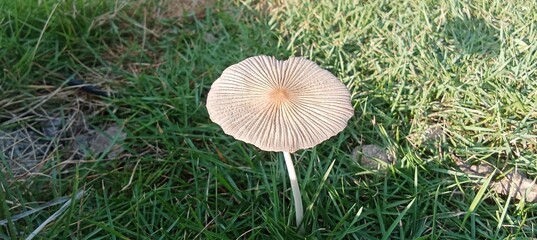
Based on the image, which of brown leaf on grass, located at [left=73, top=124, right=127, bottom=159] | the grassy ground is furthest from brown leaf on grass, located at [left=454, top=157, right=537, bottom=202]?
brown leaf on grass, located at [left=73, top=124, right=127, bottom=159]

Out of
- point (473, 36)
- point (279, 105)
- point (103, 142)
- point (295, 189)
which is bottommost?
point (103, 142)

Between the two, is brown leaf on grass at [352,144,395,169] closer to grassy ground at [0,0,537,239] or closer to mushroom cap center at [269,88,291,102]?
grassy ground at [0,0,537,239]

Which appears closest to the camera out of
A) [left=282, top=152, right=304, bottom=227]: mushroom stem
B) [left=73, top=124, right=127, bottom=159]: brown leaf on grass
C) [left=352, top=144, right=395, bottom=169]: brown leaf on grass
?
[left=282, top=152, right=304, bottom=227]: mushroom stem

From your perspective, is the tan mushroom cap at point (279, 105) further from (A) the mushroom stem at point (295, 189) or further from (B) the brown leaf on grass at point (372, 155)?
(B) the brown leaf on grass at point (372, 155)

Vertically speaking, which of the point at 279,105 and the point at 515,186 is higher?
the point at 279,105

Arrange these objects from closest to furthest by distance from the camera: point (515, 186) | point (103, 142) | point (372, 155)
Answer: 1. point (515, 186)
2. point (372, 155)
3. point (103, 142)

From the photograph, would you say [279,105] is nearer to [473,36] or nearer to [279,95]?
[279,95]

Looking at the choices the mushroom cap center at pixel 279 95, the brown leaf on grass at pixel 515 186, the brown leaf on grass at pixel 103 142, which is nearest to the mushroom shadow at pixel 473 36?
the brown leaf on grass at pixel 515 186

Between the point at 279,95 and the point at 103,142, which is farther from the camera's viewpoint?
the point at 103,142

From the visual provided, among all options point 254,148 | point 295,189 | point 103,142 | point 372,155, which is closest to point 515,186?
point 372,155
